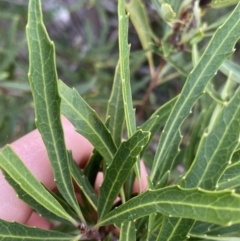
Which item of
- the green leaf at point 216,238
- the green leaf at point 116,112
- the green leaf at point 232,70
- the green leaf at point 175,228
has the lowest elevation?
the green leaf at point 216,238

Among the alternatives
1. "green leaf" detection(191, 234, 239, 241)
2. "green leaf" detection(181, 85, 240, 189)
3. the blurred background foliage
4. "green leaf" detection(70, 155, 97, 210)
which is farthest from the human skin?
"green leaf" detection(181, 85, 240, 189)

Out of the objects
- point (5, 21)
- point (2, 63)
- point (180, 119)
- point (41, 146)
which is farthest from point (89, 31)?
point (180, 119)

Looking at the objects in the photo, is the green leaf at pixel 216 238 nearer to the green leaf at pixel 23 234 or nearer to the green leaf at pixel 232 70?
the green leaf at pixel 23 234

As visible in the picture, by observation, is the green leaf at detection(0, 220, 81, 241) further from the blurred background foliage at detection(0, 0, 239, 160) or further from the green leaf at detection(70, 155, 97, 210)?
the blurred background foliage at detection(0, 0, 239, 160)

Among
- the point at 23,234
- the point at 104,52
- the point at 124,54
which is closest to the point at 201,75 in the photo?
the point at 124,54

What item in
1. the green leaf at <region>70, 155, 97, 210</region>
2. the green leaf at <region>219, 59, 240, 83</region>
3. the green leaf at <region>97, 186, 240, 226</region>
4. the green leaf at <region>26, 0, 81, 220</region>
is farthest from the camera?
the green leaf at <region>219, 59, 240, 83</region>

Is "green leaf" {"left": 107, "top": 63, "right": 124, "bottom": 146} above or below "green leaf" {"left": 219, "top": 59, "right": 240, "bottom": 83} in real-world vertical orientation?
above

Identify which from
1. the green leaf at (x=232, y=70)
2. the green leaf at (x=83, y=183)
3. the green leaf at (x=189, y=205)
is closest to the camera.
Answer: the green leaf at (x=189, y=205)

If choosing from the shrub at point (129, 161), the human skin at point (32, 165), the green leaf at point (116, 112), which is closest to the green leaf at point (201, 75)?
the shrub at point (129, 161)
